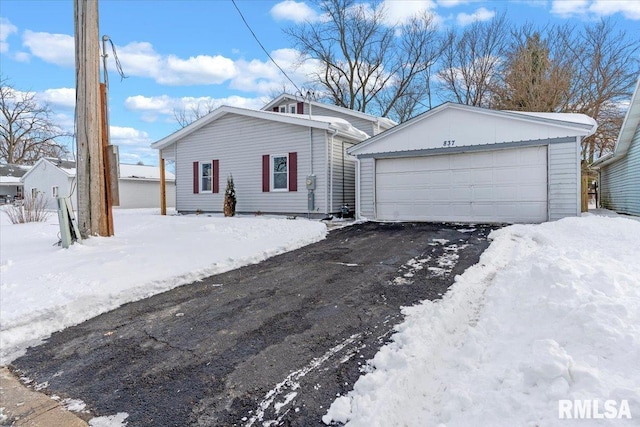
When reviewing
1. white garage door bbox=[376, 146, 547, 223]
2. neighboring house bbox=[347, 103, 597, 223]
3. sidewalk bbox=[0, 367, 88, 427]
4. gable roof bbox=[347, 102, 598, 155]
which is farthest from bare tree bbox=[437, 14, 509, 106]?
sidewalk bbox=[0, 367, 88, 427]

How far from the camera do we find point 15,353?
307 centimetres

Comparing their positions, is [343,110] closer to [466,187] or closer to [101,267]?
[466,187]

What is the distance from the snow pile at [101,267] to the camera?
3648 millimetres

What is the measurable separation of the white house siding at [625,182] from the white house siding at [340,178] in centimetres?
917

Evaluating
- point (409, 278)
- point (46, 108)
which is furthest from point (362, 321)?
point (46, 108)

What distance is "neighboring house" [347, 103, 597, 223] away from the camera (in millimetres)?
9062

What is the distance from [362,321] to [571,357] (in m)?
1.66

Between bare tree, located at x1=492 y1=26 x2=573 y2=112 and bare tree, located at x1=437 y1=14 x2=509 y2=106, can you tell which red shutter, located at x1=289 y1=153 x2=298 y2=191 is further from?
bare tree, located at x1=437 y1=14 x2=509 y2=106

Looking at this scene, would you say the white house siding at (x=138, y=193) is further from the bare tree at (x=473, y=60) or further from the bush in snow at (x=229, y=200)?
the bare tree at (x=473, y=60)

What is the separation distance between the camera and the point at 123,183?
2367cm

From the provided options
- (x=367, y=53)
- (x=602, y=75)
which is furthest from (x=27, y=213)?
(x=602, y=75)

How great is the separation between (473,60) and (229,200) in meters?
21.2

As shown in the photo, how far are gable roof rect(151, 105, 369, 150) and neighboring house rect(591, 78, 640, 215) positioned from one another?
8558mm

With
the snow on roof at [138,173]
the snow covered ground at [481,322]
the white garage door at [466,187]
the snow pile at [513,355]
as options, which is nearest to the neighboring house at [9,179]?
the snow on roof at [138,173]
